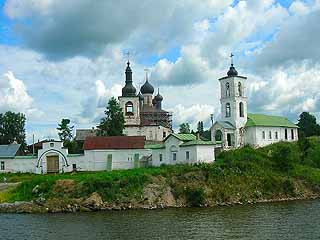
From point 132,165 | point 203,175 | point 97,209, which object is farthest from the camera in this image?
point 132,165

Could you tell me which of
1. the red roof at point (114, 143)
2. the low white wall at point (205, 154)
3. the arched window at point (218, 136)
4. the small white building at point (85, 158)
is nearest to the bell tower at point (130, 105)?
the red roof at point (114, 143)

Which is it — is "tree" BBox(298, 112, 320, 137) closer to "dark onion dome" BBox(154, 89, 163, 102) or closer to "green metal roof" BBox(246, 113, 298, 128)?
"green metal roof" BBox(246, 113, 298, 128)

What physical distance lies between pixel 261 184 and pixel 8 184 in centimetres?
2633

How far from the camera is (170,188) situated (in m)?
44.9

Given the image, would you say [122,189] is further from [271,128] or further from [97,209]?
[271,128]

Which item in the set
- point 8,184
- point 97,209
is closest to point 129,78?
point 8,184

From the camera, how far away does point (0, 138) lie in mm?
81062

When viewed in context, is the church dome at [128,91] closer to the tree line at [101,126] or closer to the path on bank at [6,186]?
the tree line at [101,126]

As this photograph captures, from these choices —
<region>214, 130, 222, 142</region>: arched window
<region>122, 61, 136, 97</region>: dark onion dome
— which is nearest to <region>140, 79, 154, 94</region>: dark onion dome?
<region>122, 61, 136, 97</region>: dark onion dome

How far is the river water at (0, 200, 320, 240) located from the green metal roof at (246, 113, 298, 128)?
22.3 meters

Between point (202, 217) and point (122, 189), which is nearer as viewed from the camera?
point (202, 217)

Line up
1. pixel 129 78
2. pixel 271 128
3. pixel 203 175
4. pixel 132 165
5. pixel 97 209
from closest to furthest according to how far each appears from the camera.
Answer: pixel 97 209 < pixel 203 175 < pixel 132 165 < pixel 271 128 < pixel 129 78

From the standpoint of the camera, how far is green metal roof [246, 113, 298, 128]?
62.4 m

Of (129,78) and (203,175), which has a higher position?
(129,78)
